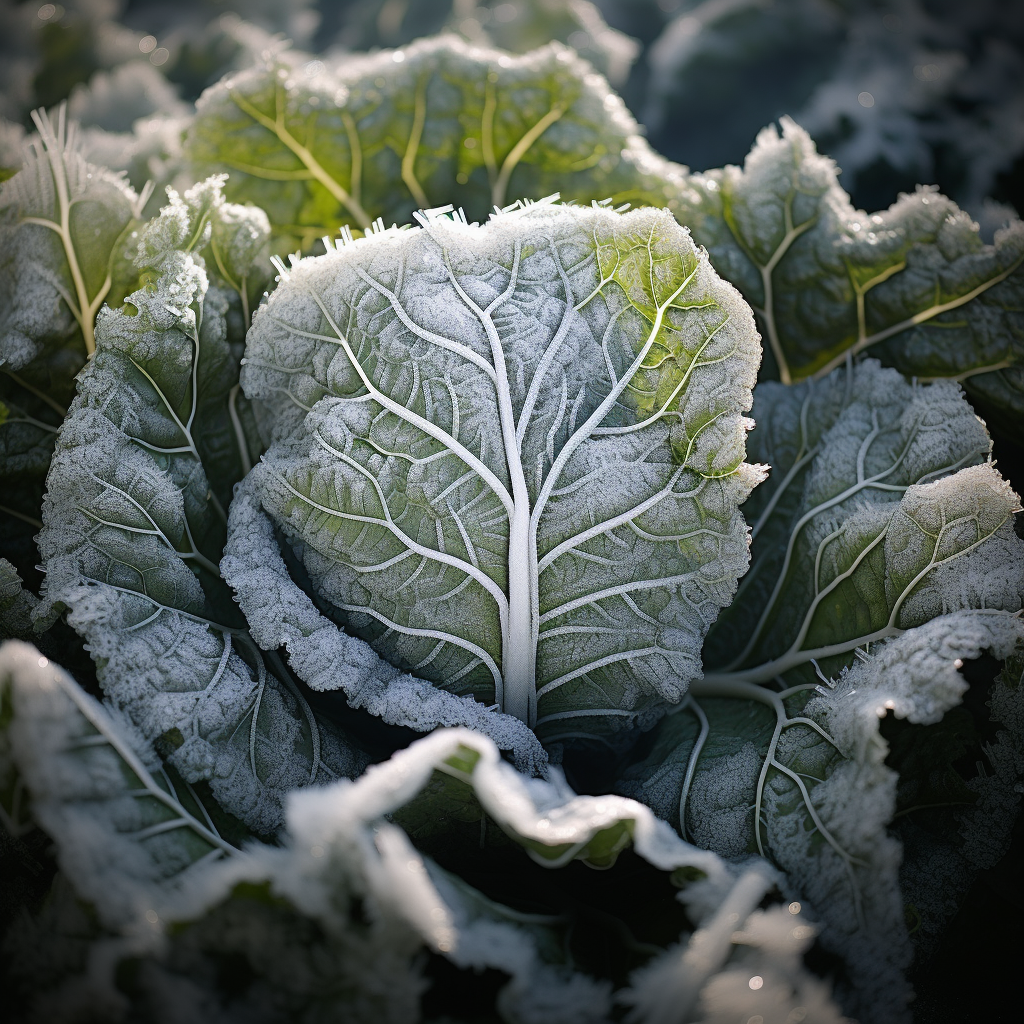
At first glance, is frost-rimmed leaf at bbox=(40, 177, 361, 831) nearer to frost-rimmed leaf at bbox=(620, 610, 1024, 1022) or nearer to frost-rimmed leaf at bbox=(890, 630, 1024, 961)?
frost-rimmed leaf at bbox=(620, 610, 1024, 1022)

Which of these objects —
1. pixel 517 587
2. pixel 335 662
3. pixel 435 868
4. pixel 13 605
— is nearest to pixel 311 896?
pixel 435 868

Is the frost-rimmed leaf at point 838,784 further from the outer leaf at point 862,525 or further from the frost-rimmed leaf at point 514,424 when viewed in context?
the frost-rimmed leaf at point 514,424

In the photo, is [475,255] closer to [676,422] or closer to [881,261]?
[676,422]

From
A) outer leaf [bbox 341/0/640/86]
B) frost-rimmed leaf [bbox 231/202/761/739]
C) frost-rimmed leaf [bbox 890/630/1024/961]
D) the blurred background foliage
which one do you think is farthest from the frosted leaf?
outer leaf [bbox 341/0/640/86]

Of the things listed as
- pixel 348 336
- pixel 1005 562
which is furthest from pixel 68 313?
pixel 1005 562

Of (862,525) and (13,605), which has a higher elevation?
(13,605)

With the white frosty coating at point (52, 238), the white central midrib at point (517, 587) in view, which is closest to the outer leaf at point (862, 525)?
the white central midrib at point (517, 587)

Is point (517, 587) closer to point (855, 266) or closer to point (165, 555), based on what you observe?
point (165, 555)
